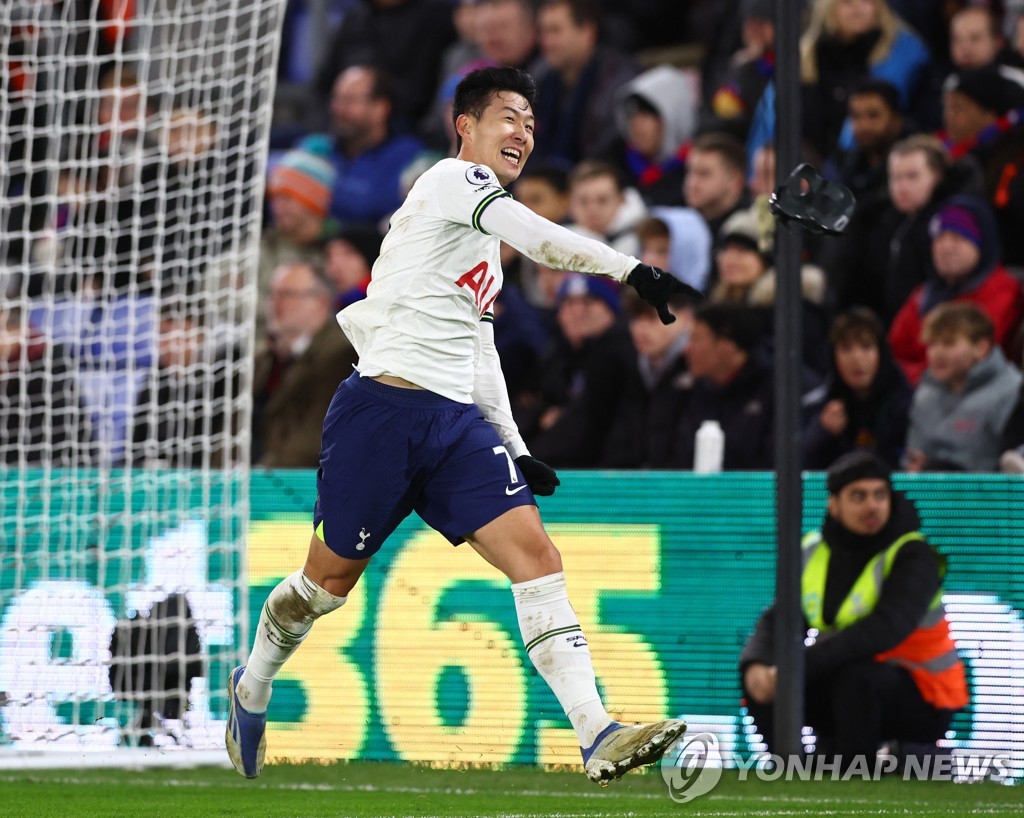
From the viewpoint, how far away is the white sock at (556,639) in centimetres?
502

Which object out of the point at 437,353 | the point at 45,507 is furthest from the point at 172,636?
the point at 437,353

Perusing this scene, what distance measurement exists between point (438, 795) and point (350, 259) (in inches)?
196

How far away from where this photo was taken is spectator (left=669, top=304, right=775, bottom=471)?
27.9 feet

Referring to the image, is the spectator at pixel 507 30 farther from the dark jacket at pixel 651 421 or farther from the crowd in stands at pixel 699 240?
the dark jacket at pixel 651 421

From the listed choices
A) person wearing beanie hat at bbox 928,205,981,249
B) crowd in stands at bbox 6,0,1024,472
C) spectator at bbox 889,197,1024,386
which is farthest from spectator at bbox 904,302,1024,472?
person wearing beanie hat at bbox 928,205,981,249

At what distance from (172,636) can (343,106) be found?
18.2ft

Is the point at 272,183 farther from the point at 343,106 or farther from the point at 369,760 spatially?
the point at 369,760

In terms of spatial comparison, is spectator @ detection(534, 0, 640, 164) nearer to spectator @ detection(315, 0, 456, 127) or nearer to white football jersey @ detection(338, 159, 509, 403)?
spectator @ detection(315, 0, 456, 127)

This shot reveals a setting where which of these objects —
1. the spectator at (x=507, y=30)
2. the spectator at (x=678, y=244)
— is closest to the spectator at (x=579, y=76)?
the spectator at (x=507, y=30)

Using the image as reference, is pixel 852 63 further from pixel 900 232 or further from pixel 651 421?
pixel 651 421

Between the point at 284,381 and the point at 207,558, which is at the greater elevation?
the point at 284,381

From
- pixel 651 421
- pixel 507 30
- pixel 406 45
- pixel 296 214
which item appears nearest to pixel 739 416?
pixel 651 421

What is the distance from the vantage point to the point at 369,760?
24.6ft

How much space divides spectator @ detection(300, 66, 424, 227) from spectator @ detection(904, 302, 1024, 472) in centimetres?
468
